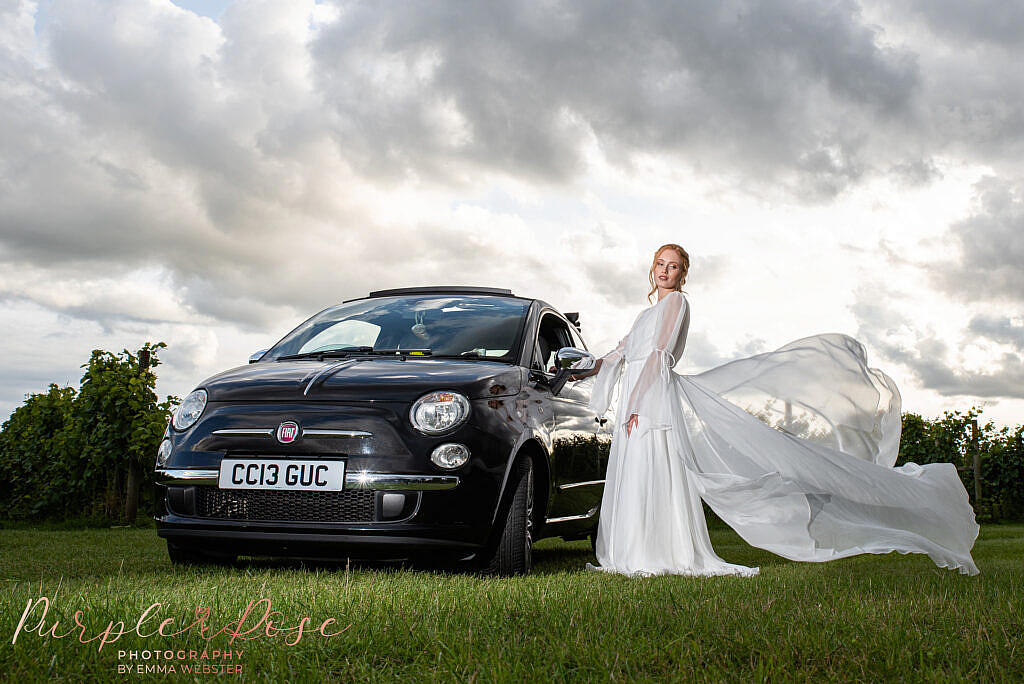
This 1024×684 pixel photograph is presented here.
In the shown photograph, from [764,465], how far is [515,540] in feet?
5.37

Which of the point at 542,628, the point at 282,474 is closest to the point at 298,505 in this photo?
the point at 282,474

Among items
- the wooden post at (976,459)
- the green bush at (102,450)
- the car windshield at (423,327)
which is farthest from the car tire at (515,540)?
the wooden post at (976,459)

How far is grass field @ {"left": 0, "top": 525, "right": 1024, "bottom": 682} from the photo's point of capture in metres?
2.56

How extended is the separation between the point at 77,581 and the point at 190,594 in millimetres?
1136

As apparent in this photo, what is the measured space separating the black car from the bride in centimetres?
65

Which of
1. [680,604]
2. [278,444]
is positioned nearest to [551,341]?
[278,444]

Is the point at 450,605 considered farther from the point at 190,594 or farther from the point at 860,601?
the point at 860,601

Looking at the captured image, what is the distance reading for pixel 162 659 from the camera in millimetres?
2625

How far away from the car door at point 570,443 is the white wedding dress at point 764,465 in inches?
10.0

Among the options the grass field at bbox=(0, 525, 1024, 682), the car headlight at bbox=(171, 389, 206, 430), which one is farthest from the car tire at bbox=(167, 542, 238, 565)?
the car headlight at bbox=(171, 389, 206, 430)

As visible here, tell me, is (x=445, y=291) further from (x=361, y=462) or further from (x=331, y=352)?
(x=361, y=462)

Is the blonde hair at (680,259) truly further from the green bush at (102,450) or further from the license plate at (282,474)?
the green bush at (102,450)

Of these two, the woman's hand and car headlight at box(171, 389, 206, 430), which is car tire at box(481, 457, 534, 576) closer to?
the woman's hand

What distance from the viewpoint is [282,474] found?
4309 mm
